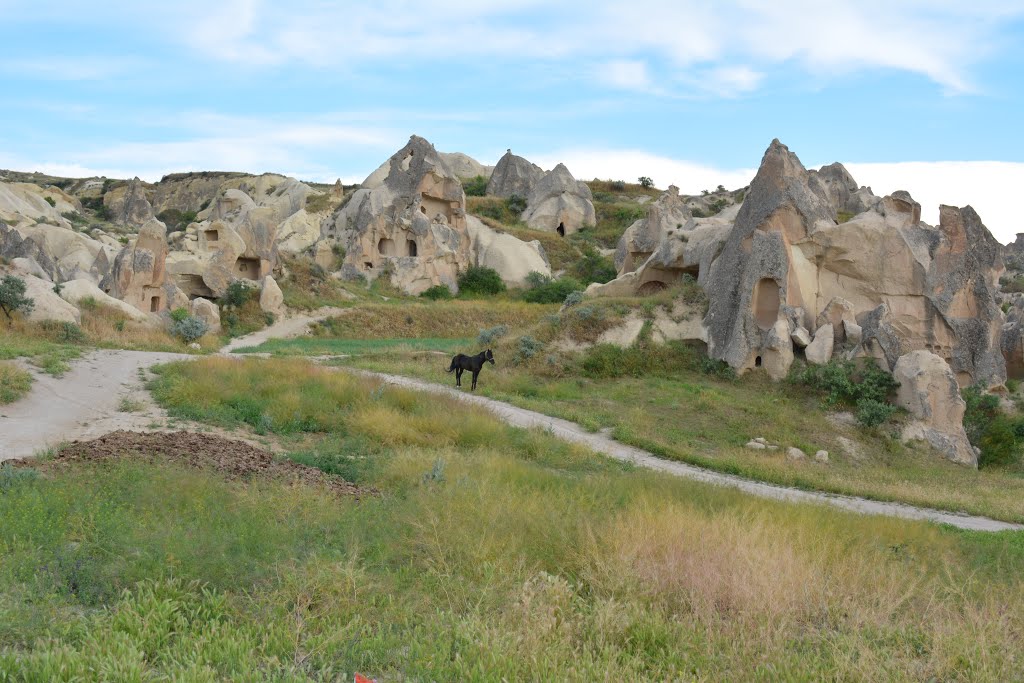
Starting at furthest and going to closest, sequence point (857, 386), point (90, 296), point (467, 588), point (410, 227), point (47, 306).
Result: point (410, 227) → point (90, 296) → point (47, 306) → point (857, 386) → point (467, 588)

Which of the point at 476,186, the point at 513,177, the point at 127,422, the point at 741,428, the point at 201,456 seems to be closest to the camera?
the point at 201,456

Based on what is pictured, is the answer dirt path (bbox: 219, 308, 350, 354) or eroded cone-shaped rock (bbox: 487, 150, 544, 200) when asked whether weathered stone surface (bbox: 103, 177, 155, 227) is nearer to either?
eroded cone-shaped rock (bbox: 487, 150, 544, 200)

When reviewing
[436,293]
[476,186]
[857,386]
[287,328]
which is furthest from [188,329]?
[476,186]

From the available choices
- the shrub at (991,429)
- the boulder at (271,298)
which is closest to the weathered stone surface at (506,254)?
the boulder at (271,298)

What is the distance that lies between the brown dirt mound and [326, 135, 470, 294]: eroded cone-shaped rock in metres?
29.8

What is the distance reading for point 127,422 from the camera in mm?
12336

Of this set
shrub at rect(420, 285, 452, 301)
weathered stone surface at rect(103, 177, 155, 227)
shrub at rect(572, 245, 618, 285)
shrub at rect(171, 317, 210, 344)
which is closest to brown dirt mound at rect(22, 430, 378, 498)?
shrub at rect(171, 317, 210, 344)

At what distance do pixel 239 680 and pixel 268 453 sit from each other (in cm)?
658

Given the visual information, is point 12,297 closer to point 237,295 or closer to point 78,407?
point 78,407

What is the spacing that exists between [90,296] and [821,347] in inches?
809

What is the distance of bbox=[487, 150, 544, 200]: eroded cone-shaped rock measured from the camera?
225 feet

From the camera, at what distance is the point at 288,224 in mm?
49406

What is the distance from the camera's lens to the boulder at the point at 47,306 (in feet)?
70.1

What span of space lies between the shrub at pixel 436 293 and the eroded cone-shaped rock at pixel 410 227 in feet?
1.18
